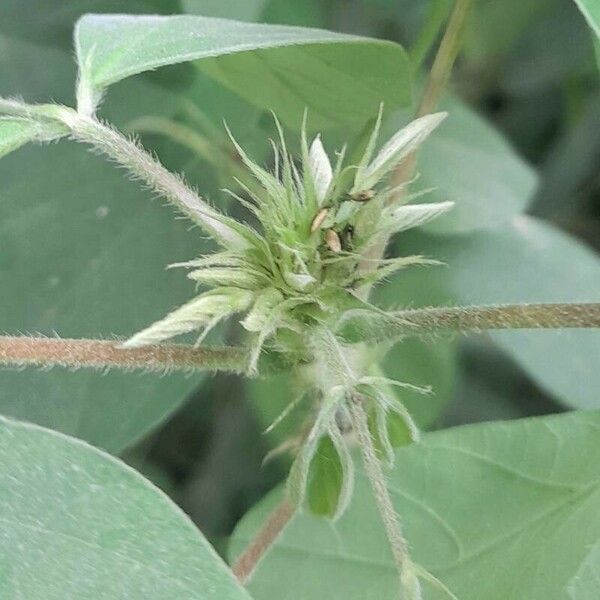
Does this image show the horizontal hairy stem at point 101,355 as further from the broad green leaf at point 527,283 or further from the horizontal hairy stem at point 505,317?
the broad green leaf at point 527,283

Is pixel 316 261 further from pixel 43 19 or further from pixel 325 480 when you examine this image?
pixel 43 19

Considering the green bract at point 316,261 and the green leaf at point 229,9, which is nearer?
the green bract at point 316,261

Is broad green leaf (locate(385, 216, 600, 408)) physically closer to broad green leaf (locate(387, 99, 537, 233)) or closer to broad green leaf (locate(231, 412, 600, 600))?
broad green leaf (locate(387, 99, 537, 233))

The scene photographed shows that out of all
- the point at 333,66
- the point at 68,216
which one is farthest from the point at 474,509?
the point at 68,216

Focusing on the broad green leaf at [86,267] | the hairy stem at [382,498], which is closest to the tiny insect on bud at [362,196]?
the hairy stem at [382,498]

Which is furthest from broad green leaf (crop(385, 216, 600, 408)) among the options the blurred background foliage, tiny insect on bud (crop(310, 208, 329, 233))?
tiny insect on bud (crop(310, 208, 329, 233))

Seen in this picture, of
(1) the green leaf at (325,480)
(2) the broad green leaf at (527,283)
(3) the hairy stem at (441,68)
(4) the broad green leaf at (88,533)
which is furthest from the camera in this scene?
(2) the broad green leaf at (527,283)
